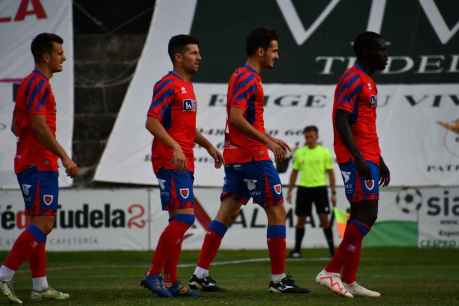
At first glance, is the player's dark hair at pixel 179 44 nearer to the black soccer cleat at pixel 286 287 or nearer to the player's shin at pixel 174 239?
the player's shin at pixel 174 239

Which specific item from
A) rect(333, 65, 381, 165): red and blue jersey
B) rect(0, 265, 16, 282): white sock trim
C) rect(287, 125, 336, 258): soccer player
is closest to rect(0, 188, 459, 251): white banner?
rect(287, 125, 336, 258): soccer player

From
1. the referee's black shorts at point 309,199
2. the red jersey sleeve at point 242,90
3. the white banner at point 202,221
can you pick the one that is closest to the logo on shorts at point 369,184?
the red jersey sleeve at point 242,90

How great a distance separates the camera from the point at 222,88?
2148 cm

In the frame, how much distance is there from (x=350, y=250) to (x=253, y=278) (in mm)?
3049

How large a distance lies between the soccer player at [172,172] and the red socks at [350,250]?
4.12ft

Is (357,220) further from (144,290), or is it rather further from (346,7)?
(346,7)

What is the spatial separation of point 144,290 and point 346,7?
13.2m

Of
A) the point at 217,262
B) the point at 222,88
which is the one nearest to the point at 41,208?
the point at 217,262

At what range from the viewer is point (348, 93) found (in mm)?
8734

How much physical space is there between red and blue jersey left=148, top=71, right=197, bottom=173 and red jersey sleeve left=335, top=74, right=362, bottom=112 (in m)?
1.27

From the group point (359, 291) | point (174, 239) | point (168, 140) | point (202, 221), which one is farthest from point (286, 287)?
point (202, 221)

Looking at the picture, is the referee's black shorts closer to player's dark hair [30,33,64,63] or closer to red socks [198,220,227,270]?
red socks [198,220,227,270]

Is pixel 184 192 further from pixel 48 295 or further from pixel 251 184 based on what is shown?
pixel 48 295

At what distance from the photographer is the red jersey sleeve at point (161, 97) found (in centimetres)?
880
